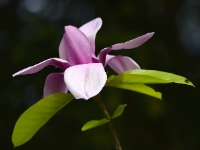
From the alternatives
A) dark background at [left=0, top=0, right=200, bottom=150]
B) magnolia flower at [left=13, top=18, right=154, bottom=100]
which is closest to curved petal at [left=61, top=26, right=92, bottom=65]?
magnolia flower at [left=13, top=18, right=154, bottom=100]

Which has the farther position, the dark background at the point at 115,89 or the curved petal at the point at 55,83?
the dark background at the point at 115,89

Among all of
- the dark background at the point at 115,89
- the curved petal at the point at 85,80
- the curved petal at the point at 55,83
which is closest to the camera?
the curved petal at the point at 85,80

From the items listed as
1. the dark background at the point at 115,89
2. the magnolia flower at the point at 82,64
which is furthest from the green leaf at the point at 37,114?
the dark background at the point at 115,89

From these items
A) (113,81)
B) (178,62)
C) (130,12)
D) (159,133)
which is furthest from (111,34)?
(113,81)

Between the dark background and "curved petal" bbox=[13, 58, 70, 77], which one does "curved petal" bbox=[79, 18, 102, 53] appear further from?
the dark background

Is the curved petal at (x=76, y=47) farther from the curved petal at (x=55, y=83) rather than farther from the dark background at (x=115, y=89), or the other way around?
the dark background at (x=115, y=89)

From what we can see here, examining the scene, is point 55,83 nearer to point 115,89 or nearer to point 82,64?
point 82,64

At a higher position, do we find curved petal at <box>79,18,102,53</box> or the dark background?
curved petal at <box>79,18,102,53</box>

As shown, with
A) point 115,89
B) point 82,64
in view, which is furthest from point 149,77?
point 115,89

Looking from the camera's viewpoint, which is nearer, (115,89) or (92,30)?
(92,30)
